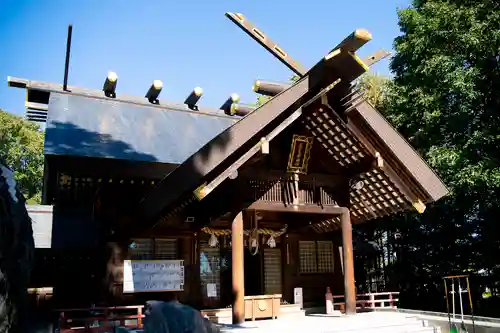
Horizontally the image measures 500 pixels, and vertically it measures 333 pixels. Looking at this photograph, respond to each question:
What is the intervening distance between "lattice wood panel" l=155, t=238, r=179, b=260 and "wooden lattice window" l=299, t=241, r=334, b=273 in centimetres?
452

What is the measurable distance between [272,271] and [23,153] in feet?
91.5

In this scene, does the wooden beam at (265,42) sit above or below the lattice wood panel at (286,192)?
above

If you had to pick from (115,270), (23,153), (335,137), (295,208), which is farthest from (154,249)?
(23,153)

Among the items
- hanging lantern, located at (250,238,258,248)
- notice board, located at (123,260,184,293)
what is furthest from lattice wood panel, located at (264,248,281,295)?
notice board, located at (123,260,184,293)

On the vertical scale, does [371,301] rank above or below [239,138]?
below

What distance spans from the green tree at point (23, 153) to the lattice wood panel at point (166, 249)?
25679 millimetres

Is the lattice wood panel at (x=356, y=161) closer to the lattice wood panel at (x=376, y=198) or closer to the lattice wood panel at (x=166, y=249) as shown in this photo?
the lattice wood panel at (x=376, y=198)

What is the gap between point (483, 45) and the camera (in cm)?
1573

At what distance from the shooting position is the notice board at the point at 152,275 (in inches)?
495

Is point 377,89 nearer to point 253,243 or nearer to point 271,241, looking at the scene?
point 271,241

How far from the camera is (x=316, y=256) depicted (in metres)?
16.0

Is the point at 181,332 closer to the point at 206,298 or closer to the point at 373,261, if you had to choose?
the point at 206,298

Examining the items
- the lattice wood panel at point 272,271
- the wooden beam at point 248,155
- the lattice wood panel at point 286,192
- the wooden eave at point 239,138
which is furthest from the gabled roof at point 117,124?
the lattice wood panel at point 272,271

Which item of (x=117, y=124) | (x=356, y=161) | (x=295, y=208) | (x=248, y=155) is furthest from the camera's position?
(x=117, y=124)
